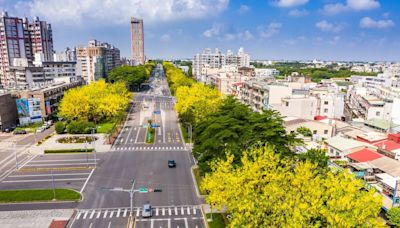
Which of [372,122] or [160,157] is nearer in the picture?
[160,157]

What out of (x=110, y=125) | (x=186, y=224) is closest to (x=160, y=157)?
(x=186, y=224)

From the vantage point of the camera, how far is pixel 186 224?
34406 millimetres

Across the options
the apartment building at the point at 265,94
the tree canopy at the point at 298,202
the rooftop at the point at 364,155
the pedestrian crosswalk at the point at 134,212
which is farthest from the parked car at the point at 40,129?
the rooftop at the point at 364,155

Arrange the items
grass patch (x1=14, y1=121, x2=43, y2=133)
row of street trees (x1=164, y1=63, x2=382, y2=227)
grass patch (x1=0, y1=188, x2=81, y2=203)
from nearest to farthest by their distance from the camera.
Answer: row of street trees (x1=164, y1=63, x2=382, y2=227) < grass patch (x1=0, y1=188, x2=81, y2=203) < grass patch (x1=14, y1=121, x2=43, y2=133)

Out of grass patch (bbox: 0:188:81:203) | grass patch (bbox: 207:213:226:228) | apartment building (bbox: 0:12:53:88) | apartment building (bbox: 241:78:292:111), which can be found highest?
apartment building (bbox: 0:12:53:88)

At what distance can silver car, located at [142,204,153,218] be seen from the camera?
117ft

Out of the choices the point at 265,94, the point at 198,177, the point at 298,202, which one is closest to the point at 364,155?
A: the point at 198,177

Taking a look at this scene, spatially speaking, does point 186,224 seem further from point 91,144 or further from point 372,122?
point 372,122

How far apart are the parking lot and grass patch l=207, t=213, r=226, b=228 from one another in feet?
69.4

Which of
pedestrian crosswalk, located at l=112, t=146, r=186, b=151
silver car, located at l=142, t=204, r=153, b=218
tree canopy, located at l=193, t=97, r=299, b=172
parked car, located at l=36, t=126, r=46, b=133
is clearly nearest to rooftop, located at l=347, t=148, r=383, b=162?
tree canopy, located at l=193, t=97, r=299, b=172

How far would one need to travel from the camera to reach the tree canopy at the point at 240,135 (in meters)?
35.7

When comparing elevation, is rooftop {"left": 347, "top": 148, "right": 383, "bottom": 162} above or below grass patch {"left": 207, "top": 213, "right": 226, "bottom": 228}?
above

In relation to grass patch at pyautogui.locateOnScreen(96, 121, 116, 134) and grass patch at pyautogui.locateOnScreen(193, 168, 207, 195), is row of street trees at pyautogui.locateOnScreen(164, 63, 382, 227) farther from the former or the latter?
grass patch at pyautogui.locateOnScreen(96, 121, 116, 134)

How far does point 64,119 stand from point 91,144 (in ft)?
99.4
